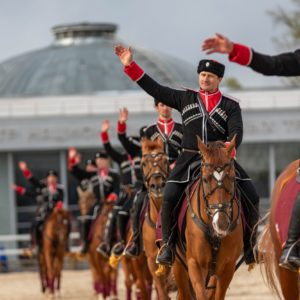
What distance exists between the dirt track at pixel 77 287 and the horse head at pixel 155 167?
6.57 m

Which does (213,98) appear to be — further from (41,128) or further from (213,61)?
(41,128)

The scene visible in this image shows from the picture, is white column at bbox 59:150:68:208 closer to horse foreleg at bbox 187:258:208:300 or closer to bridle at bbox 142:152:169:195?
bridle at bbox 142:152:169:195

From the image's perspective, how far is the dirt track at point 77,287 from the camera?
75.6ft

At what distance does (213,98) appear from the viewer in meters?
12.8

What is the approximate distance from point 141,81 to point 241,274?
18820mm

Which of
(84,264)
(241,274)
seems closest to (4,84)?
(84,264)

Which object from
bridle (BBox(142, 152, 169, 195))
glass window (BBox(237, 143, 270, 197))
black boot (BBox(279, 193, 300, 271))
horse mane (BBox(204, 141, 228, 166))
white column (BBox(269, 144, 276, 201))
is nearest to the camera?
black boot (BBox(279, 193, 300, 271))

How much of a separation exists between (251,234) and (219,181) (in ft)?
4.56

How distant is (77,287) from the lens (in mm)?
28578

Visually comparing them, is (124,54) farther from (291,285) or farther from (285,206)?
(291,285)

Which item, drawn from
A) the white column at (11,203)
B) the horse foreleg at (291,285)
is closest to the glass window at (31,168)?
the white column at (11,203)

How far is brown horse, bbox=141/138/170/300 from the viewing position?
14.2m

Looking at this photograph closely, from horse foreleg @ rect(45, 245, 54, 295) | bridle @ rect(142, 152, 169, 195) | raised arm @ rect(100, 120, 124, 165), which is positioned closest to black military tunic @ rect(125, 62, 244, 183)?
bridle @ rect(142, 152, 169, 195)

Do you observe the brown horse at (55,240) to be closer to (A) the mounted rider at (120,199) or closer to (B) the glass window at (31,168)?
(A) the mounted rider at (120,199)
